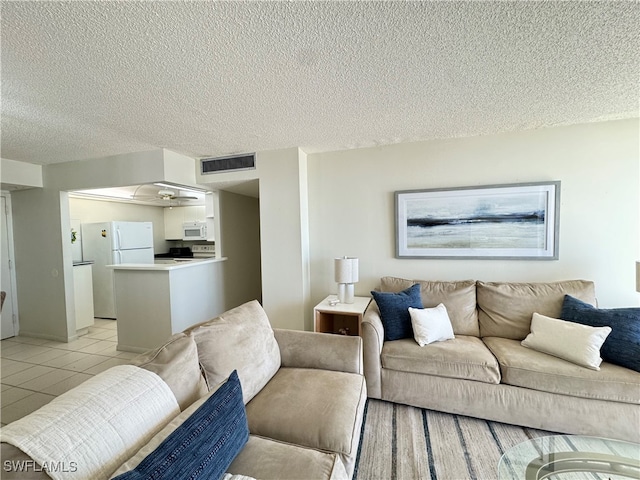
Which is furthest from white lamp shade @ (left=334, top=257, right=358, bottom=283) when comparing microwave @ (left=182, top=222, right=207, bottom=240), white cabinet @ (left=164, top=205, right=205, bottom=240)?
white cabinet @ (left=164, top=205, right=205, bottom=240)

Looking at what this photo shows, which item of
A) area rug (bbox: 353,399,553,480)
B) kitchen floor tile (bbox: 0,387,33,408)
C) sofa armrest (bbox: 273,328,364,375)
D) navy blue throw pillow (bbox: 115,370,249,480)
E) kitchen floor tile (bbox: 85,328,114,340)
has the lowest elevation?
kitchen floor tile (bbox: 85,328,114,340)

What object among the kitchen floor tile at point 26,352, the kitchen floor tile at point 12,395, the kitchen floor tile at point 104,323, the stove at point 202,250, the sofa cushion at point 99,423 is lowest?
the kitchen floor tile at point 104,323

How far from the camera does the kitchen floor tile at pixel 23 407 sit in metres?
1.97

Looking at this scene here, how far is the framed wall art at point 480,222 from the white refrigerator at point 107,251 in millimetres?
4462

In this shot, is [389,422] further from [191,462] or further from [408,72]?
[408,72]

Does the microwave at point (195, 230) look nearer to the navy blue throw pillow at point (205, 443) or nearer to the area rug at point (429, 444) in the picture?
the area rug at point (429, 444)

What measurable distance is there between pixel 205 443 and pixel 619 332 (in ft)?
8.24

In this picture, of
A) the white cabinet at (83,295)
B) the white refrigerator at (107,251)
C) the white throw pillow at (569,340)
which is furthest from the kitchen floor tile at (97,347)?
the white throw pillow at (569,340)

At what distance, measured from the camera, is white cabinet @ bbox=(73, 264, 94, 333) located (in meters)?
3.66

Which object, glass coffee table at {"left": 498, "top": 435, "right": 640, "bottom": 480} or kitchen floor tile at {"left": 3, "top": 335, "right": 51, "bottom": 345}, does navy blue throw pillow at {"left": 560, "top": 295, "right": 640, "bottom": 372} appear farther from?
kitchen floor tile at {"left": 3, "top": 335, "right": 51, "bottom": 345}

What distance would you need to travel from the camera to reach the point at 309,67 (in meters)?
1.48

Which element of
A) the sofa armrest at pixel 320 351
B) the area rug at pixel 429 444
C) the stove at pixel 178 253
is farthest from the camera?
the stove at pixel 178 253

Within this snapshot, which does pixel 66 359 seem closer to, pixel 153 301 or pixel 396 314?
pixel 153 301

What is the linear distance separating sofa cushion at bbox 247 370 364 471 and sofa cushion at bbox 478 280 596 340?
142cm
